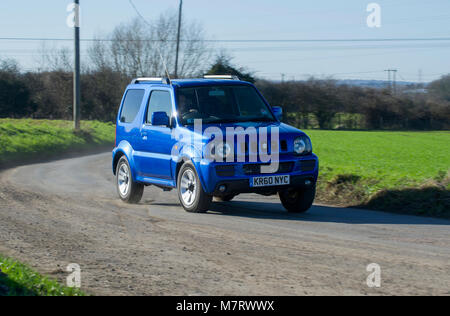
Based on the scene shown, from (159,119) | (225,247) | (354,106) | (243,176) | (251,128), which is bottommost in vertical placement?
(225,247)

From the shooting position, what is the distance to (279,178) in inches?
351

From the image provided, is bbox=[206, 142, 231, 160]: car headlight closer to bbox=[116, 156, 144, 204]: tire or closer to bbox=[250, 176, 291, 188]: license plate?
bbox=[250, 176, 291, 188]: license plate

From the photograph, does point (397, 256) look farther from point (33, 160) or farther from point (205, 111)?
point (33, 160)

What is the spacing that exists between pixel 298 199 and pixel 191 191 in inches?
67.3

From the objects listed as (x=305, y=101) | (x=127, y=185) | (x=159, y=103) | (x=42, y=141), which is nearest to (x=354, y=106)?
(x=305, y=101)

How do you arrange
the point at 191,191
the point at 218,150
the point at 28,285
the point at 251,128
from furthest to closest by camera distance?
the point at 191,191 → the point at 251,128 → the point at 218,150 → the point at 28,285

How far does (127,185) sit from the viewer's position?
11188mm

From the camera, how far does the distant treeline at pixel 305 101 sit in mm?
49281

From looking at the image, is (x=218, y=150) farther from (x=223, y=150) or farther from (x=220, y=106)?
(x=220, y=106)

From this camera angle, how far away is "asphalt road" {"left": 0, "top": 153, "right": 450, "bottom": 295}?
16.6 ft

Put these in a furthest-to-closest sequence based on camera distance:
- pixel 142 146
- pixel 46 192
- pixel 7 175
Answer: pixel 7 175 → pixel 46 192 → pixel 142 146
